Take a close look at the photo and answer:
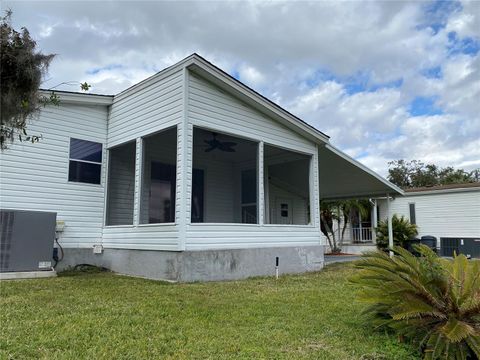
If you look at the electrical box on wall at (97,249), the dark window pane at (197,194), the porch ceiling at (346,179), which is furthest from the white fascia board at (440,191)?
the electrical box on wall at (97,249)

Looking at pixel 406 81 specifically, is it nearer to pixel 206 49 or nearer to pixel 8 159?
pixel 206 49

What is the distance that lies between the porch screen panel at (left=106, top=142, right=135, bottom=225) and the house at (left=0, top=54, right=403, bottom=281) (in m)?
0.03

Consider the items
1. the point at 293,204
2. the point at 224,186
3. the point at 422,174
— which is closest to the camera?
the point at 224,186

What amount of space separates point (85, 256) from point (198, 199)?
4.06 m

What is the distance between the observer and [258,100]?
958cm

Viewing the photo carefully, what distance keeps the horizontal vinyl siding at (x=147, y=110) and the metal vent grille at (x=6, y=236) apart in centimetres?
308

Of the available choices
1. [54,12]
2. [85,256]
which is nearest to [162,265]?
[85,256]

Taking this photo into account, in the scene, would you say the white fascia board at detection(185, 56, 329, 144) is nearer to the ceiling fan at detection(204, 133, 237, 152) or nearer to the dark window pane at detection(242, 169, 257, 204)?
the ceiling fan at detection(204, 133, 237, 152)

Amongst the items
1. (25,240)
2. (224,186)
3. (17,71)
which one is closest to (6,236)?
(25,240)

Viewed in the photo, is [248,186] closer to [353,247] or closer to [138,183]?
[138,183]

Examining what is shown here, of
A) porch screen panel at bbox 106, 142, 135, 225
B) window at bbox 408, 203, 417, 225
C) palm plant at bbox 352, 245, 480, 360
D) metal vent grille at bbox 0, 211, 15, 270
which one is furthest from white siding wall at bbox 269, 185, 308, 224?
palm plant at bbox 352, 245, 480, 360

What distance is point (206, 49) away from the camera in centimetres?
1190

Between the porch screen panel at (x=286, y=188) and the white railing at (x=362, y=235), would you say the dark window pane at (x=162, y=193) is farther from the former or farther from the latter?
the white railing at (x=362, y=235)

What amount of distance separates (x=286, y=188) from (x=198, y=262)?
782 centimetres
